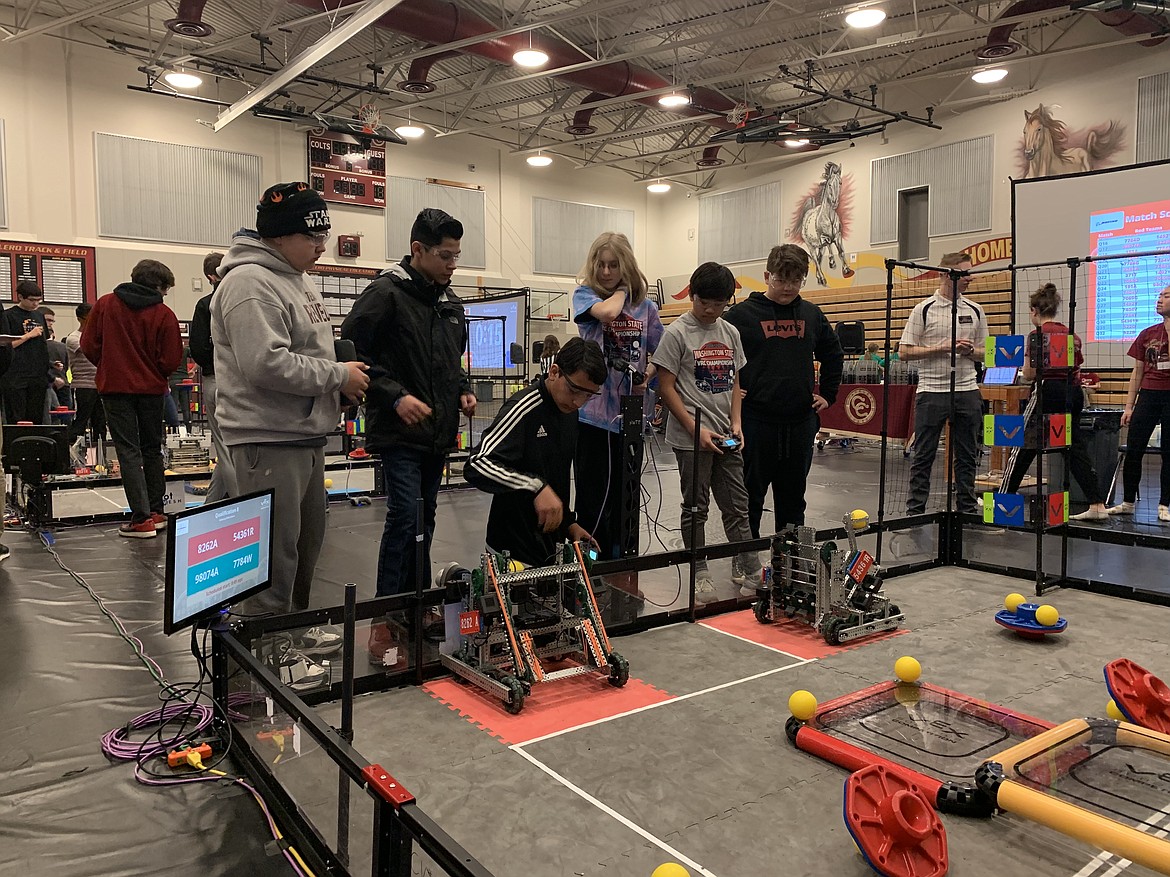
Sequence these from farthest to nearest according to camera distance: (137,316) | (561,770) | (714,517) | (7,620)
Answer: (714,517) → (137,316) → (7,620) → (561,770)

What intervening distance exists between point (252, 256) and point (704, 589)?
7.09 ft

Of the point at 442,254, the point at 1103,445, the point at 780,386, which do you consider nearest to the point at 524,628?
the point at 442,254

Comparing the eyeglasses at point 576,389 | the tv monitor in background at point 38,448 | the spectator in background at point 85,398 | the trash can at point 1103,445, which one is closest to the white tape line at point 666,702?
the eyeglasses at point 576,389

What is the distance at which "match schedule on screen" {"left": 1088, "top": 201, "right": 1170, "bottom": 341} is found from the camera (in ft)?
19.5

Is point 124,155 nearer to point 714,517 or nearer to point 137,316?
point 137,316

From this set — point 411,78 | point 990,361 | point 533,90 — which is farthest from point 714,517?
point 533,90

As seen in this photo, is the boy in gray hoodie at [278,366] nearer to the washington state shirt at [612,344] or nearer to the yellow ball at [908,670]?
the washington state shirt at [612,344]

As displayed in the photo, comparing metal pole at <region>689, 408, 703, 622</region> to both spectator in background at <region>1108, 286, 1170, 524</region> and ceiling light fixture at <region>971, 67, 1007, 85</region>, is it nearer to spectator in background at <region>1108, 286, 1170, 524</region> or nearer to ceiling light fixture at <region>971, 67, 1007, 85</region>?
spectator in background at <region>1108, 286, 1170, 524</region>

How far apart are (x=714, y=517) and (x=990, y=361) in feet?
8.06

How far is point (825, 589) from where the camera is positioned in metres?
3.13

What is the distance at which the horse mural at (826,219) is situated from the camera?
14484mm

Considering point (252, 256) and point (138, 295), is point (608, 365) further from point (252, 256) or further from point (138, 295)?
point (138, 295)

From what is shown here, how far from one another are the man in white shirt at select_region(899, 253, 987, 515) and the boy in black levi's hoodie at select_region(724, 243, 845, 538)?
1288 millimetres

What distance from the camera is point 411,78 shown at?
11195mm
